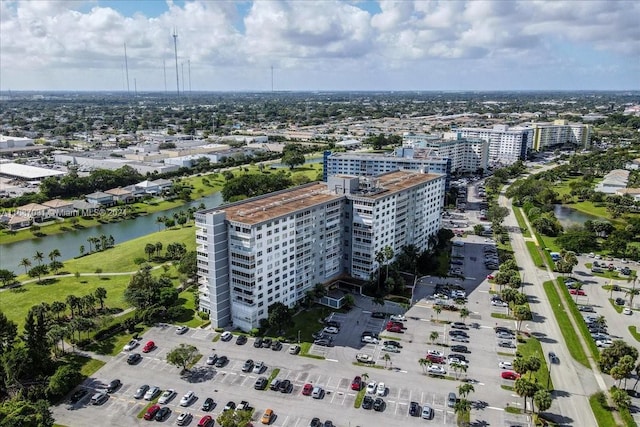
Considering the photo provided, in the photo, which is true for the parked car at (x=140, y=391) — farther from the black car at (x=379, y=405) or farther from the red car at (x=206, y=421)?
the black car at (x=379, y=405)

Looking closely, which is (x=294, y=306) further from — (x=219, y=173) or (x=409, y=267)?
(x=219, y=173)

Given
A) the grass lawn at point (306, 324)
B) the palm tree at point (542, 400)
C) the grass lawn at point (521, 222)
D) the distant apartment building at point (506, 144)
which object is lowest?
the grass lawn at point (306, 324)

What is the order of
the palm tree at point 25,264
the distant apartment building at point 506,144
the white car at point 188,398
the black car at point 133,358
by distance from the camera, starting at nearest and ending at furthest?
the white car at point 188,398 → the black car at point 133,358 → the palm tree at point 25,264 → the distant apartment building at point 506,144

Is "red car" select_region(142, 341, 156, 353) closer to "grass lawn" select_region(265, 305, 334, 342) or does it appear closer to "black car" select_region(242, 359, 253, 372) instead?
"black car" select_region(242, 359, 253, 372)

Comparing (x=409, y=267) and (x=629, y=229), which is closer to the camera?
(x=409, y=267)

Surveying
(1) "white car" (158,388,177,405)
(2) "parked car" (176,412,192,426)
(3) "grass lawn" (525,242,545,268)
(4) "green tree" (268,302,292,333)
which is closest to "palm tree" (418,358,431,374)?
(4) "green tree" (268,302,292,333)

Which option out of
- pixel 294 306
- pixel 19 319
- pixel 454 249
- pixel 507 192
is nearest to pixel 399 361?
pixel 294 306

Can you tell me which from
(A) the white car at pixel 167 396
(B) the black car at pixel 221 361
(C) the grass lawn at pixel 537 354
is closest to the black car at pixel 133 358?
(A) the white car at pixel 167 396
